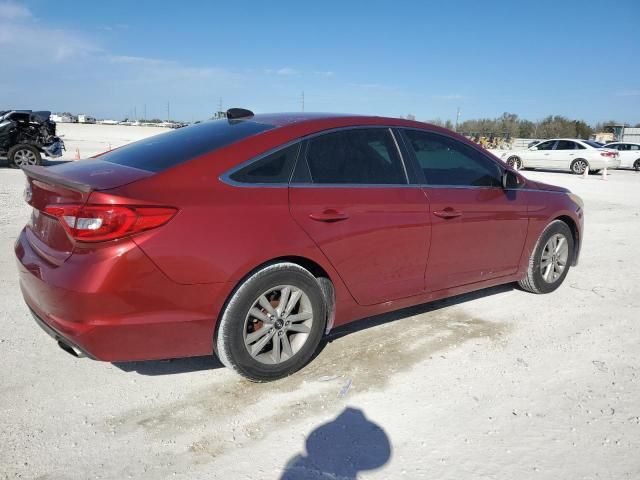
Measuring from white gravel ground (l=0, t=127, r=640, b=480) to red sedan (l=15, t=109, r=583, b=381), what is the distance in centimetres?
32

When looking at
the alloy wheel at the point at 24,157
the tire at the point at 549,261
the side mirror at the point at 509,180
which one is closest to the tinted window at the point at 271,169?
the side mirror at the point at 509,180

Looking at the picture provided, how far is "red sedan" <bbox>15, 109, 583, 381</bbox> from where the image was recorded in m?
2.59

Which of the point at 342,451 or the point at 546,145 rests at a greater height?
the point at 546,145

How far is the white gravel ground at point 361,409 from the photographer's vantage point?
7.97 ft

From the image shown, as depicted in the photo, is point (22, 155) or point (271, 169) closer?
point (271, 169)

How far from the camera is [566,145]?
23.2 m

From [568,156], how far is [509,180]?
21169 mm

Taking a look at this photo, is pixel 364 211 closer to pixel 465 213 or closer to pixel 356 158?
pixel 356 158

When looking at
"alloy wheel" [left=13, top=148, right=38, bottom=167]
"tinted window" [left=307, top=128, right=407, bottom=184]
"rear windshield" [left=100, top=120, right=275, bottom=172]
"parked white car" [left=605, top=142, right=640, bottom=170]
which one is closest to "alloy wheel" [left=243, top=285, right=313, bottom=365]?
"tinted window" [left=307, top=128, right=407, bottom=184]

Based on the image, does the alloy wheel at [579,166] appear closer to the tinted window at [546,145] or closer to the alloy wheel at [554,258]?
the tinted window at [546,145]

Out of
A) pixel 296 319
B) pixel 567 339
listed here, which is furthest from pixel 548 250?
pixel 296 319

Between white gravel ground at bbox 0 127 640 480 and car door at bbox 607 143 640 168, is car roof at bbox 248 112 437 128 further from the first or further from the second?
car door at bbox 607 143 640 168

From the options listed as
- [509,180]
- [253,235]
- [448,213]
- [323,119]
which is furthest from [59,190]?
[509,180]

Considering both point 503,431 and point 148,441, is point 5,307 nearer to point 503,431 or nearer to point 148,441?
point 148,441
